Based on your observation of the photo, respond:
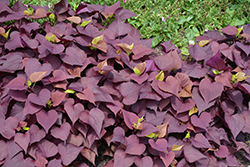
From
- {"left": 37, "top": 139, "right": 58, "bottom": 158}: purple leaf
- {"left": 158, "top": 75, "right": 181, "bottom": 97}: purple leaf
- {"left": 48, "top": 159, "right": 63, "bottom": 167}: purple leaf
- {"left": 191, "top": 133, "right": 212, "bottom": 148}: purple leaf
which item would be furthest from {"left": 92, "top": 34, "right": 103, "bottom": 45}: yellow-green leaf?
{"left": 191, "top": 133, "right": 212, "bottom": 148}: purple leaf

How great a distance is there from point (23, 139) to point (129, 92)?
3.56ft

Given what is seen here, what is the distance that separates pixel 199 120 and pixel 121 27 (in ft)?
4.62

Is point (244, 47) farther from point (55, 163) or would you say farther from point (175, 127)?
point (55, 163)

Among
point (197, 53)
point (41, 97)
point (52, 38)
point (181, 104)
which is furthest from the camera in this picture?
point (197, 53)

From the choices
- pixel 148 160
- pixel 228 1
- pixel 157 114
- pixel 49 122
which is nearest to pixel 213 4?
pixel 228 1

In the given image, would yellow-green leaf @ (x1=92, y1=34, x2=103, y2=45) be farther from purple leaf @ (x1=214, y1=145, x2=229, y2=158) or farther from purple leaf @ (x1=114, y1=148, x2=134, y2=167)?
purple leaf @ (x1=214, y1=145, x2=229, y2=158)

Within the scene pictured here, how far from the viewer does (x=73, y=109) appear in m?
2.11

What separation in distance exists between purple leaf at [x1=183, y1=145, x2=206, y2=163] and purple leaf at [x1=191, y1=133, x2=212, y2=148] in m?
0.06

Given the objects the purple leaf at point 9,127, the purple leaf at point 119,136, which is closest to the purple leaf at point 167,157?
the purple leaf at point 119,136

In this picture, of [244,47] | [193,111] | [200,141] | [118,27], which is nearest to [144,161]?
[200,141]

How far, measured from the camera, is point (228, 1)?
355cm

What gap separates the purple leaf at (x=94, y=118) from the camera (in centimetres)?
206

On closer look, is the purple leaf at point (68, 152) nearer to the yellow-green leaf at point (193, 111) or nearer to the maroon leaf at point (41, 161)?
the maroon leaf at point (41, 161)

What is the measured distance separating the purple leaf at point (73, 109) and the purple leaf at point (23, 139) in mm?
423
